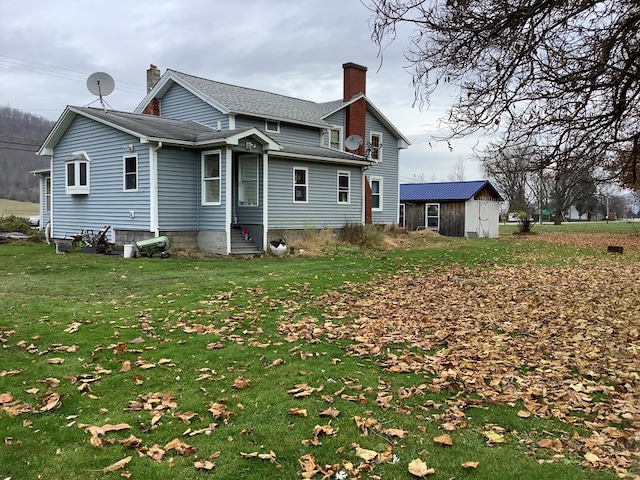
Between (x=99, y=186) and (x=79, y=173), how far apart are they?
1481 millimetres

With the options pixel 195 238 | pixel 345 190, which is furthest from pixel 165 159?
pixel 345 190

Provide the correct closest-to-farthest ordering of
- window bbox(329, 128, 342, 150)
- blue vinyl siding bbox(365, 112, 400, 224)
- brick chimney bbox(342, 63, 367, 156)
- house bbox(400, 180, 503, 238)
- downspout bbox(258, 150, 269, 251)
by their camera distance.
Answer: downspout bbox(258, 150, 269, 251), window bbox(329, 128, 342, 150), brick chimney bbox(342, 63, 367, 156), blue vinyl siding bbox(365, 112, 400, 224), house bbox(400, 180, 503, 238)

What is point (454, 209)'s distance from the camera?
33594 mm

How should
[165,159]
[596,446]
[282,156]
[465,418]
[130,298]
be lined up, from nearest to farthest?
[596,446] < [465,418] < [130,298] < [165,159] < [282,156]

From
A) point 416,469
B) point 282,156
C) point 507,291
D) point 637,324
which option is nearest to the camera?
point 416,469

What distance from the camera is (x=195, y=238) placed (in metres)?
18.5

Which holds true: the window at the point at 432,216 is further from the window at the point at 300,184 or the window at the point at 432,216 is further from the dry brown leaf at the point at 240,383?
the dry brown leaf at the point at 240,383

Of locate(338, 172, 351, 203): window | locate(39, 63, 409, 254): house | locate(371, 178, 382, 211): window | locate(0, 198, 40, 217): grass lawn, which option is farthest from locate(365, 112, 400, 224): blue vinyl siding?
locate(0, 198, 40, 217): grass lawn

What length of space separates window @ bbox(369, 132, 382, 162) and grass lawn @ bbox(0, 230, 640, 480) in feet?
62.2

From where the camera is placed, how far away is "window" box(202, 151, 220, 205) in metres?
18.1

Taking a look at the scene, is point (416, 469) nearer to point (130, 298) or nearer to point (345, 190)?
point (130, 298)

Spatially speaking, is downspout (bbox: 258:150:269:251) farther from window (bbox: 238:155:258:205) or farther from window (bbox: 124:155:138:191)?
window (bbox: 124:155:138:191)

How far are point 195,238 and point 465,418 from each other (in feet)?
50.2

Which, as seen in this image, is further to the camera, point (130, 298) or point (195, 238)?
point (195, 238)
